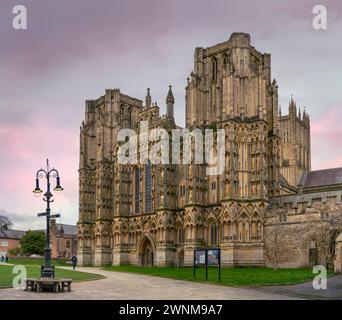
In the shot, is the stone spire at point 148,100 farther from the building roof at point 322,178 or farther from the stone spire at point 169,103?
the building roof at point 322,178

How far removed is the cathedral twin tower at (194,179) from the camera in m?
62.3

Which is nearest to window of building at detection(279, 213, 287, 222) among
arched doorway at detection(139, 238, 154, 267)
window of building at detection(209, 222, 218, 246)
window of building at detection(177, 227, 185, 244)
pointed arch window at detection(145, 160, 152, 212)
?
window of building at detection(209, 222, 218, 246)

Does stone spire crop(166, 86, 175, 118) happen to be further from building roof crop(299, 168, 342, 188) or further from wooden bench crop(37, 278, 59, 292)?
wooden bench crop(37, 278, 59, 292)

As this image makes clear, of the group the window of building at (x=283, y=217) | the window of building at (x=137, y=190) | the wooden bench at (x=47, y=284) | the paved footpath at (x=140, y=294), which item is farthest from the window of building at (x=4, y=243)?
the wooden bench at (x=47, y=284)

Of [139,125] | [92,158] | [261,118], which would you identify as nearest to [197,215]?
[261,118]

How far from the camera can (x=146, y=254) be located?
77562 mm

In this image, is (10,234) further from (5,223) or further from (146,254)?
(146,254)

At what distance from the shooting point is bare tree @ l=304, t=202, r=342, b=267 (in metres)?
54.1

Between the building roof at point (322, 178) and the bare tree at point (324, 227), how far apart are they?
965 inches

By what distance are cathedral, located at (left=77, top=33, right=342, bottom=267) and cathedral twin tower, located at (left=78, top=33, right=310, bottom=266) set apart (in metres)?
0.12

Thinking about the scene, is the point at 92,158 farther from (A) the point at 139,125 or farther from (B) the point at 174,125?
(B) the point at 174,125

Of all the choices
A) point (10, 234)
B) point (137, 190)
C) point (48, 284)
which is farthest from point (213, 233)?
point (10, 234)

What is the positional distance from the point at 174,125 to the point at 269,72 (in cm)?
1470
